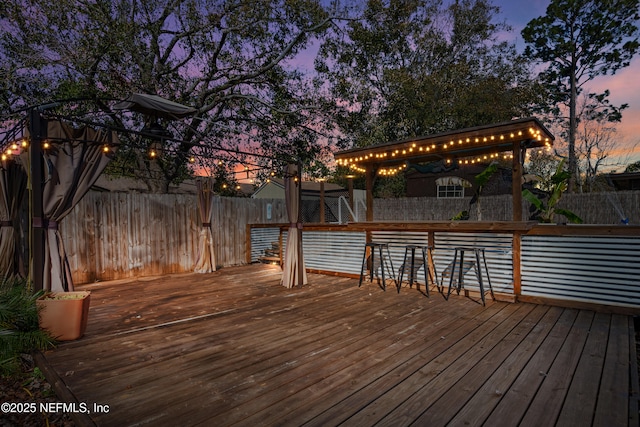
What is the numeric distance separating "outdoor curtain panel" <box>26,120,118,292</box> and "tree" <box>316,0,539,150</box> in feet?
27.9

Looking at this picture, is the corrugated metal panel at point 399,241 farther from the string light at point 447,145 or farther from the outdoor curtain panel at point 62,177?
the outdoor curtain panel at point 62,177

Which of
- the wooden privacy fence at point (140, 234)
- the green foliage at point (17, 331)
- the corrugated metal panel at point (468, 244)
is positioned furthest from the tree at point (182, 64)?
the corrugated metal panel at point (468, 244)

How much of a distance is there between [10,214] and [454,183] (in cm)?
1410

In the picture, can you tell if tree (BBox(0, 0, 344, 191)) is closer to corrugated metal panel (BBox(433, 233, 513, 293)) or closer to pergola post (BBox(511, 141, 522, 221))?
corrugated metal panel (BBox(433, 233, 513, 293))

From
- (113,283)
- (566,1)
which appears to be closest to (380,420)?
(113,283)

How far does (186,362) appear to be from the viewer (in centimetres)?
298

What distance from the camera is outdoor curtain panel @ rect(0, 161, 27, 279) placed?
5.30 metres

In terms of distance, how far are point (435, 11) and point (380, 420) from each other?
18079 mm

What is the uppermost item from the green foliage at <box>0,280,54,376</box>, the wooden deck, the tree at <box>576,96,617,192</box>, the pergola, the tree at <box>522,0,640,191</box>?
the tree at <box>522,0,640,191</box>

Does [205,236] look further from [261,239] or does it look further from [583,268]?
[583,268]

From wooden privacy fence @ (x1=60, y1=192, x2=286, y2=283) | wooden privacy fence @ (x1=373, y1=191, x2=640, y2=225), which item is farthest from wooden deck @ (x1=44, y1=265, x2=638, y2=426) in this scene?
wooden privacy fence @ (x1=373, y1=191, x2=640, y2=225)

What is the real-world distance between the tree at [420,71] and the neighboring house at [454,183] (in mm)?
2346

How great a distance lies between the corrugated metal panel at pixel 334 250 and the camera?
7.07m

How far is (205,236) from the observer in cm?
798
